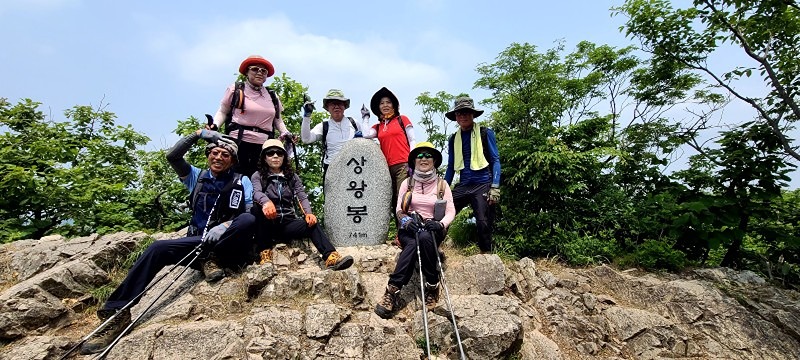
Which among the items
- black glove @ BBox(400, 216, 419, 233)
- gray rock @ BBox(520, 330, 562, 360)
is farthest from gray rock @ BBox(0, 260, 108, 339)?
gray rock @ BBox(520, 330, 562, 360)

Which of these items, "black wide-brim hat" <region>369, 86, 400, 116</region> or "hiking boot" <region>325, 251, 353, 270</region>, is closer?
"hiking boot" <region>325, 251, 353, 270</region>

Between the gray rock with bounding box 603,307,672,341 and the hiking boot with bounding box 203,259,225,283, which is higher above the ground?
the hiking boot with bounding box 203,259,225,283

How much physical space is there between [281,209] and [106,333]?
98.3 inches

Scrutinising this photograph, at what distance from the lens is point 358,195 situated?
6.83 meters

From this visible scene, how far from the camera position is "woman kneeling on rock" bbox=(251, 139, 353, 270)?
5701 millimetres

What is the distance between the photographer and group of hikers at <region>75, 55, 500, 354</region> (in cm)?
493

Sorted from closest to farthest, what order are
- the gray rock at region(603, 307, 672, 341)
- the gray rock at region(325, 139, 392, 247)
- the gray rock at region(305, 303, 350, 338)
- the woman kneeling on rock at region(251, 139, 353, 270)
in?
the gray rock at region(305, 303, 350, 338) → the gray rock at region(603, 307, 672, 341) → the woman kneeling on rock at region(251, 139, 353, 270) → the gray rock at region(325, 139, 392, 247)

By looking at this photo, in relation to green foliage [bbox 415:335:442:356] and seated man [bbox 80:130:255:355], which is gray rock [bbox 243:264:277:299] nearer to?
seated man [bbox 80:130:255:355]

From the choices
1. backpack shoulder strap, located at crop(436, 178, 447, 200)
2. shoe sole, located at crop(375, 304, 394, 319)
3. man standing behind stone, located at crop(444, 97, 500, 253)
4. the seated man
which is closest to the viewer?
the seated man

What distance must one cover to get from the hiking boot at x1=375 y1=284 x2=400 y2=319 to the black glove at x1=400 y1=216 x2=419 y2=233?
84 centimetres

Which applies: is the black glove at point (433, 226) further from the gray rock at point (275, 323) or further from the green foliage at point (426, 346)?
the gray rock at point (275, 323)

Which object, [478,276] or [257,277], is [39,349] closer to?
[257,277]

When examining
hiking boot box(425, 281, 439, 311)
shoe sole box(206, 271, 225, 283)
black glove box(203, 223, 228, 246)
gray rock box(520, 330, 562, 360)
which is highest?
black glove box(203, 223, 228, 246)

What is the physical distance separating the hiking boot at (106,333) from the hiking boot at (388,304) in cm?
301
